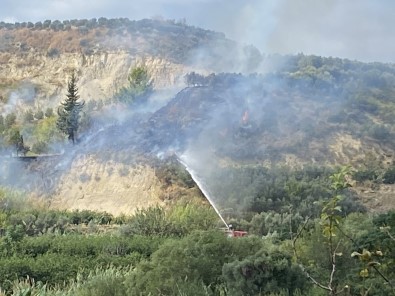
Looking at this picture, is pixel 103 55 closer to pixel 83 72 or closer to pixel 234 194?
pixel 83 72

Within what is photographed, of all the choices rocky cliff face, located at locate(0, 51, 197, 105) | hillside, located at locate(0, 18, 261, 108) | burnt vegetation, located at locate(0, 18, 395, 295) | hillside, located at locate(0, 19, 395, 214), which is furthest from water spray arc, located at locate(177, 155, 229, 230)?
rocky cliff face, located at locate(0, 51, 197, 105)

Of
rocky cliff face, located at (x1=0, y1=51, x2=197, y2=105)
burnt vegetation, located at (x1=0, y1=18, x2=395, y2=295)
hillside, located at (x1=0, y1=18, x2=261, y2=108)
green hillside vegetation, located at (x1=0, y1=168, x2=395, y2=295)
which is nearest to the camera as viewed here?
green hillside vegetation, located at (x1=0, y1=168, x2=395, y2=295)

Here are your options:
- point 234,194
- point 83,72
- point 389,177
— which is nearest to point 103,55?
point 83,72

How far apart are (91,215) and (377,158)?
59.8ft

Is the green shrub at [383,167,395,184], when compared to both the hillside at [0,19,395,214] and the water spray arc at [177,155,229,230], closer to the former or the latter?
the hillside at [0,19,395,214]

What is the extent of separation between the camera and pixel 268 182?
2789 centimetres

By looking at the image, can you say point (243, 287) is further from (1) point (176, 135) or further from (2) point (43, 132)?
(2) point (43, 132)

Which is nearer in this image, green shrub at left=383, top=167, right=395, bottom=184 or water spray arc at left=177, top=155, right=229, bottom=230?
water spray arc at left=177, top=155, right=229, bottom=230

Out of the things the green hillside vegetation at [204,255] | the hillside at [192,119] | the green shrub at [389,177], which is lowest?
the green hillside vegetation at [204,255]

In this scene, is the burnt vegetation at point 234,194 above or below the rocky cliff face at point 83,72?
below

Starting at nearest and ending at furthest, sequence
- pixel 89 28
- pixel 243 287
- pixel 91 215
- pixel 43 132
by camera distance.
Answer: pixel 243 287 < pixel 91 215 < pixel 43 132 < pixel 89 28

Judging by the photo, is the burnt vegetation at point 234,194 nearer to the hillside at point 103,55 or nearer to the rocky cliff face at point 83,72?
the hillside at point 103,55

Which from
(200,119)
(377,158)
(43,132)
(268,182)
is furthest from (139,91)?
(268,182)

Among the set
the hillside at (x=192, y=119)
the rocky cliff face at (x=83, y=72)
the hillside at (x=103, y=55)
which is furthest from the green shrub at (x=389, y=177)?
the rocky cliff face at (x=83, y=72)
